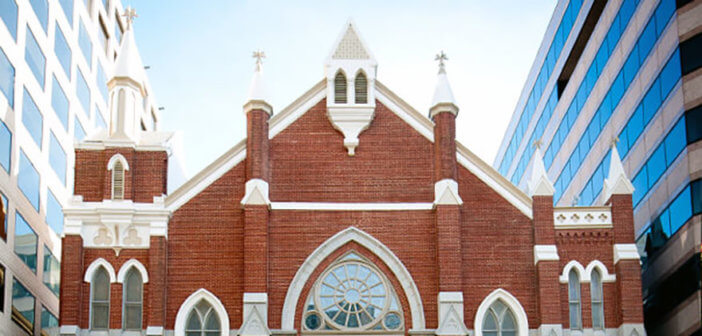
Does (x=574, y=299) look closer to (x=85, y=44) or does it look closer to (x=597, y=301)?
(x=597, y=301)

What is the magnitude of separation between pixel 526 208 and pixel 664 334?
804cm

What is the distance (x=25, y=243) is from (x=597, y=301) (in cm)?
2091

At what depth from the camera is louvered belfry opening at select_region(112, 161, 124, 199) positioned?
129ft

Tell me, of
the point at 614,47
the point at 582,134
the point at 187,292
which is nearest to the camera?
the point at 187,292

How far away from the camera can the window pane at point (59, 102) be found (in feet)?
172

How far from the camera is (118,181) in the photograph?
3944cm

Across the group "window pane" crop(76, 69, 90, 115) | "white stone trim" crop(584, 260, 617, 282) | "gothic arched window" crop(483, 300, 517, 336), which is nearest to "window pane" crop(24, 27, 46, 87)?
"window pane" crop(76, 69, 90, 115)

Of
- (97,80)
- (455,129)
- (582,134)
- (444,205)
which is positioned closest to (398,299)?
(444,205)

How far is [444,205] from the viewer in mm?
39438

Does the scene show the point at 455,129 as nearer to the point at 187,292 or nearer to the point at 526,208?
the point at 526,208

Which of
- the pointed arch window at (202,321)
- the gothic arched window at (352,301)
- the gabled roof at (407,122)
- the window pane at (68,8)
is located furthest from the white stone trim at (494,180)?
the window pane at (68,8)

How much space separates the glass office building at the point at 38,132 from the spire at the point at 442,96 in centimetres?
1088

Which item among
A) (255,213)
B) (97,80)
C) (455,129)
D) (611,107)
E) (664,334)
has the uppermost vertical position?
(97,80)

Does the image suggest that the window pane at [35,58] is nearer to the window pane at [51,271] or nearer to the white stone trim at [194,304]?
the window pane at [51,271]
